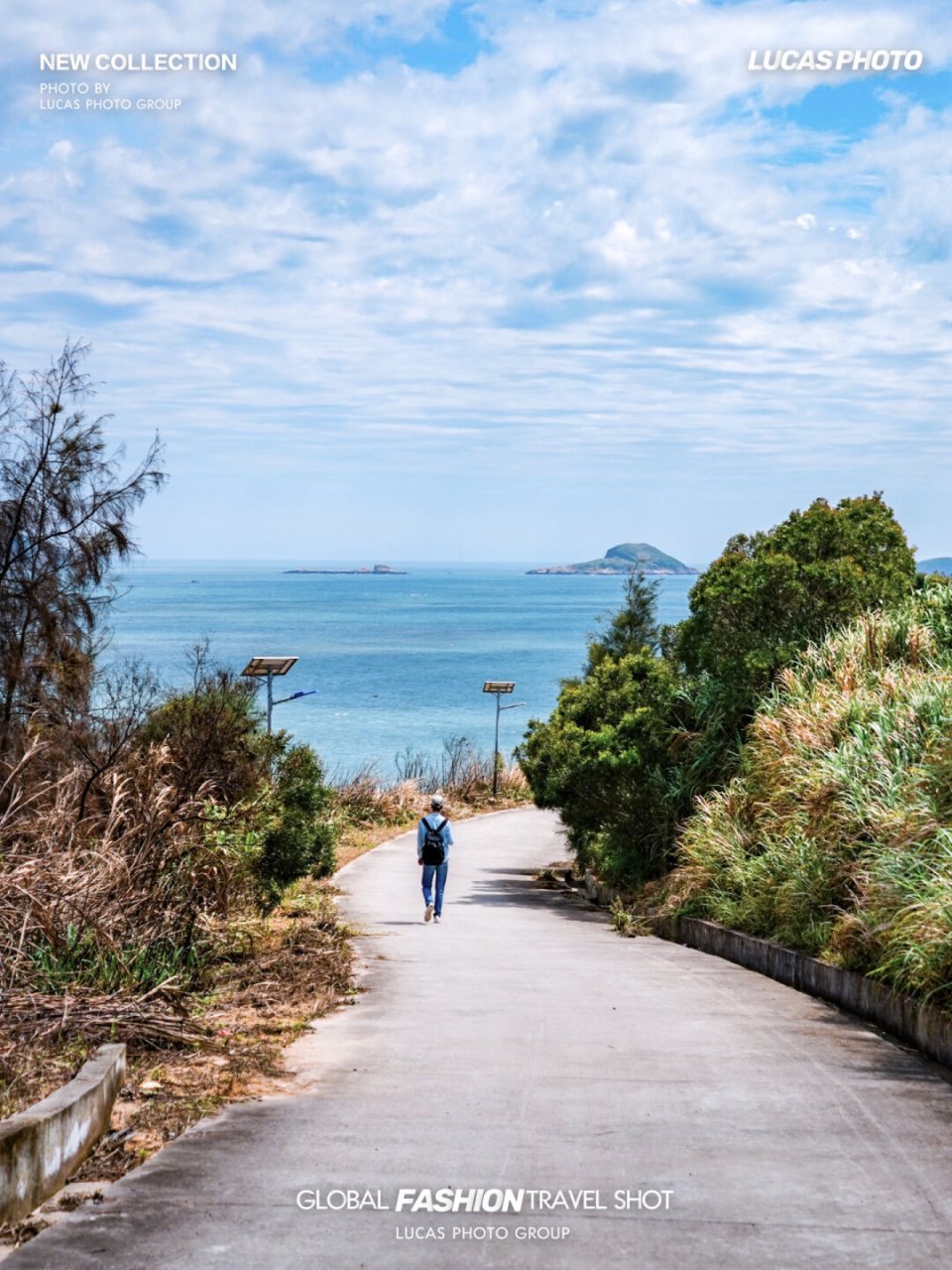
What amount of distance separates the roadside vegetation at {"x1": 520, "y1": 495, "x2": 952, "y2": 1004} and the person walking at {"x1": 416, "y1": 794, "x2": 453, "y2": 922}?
86.7 inches

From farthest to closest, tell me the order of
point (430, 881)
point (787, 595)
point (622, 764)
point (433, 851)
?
point (622, 764) < point (787, 595) < point (430, 881) < point (433, 851)

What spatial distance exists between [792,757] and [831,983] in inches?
160

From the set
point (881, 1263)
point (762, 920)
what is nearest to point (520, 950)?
point (762, 920)

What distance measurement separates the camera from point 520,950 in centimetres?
1449

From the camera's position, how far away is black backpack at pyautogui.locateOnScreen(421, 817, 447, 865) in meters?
17.5

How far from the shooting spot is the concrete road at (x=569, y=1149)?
4.87 meters

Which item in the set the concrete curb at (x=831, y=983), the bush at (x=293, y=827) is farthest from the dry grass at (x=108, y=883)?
the bush at (x=293, y=827)

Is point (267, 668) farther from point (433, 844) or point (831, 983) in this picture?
point (831, 983)

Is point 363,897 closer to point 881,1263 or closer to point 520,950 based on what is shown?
point 520,950

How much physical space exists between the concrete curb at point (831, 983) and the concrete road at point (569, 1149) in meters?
0.20

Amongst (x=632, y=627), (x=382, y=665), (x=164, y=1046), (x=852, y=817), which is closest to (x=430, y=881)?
(x=852, y=817)

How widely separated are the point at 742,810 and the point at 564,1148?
1005cm

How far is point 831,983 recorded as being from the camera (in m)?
10.6

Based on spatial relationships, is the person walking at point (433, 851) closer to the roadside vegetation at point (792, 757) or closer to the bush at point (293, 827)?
the bush at point (293, 827)
